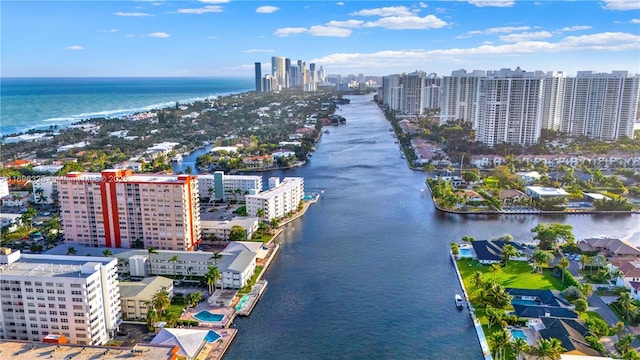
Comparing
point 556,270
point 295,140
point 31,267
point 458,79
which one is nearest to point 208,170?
point 295,140

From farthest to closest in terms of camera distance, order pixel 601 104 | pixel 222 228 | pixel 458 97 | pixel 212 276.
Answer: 1. pixel 458 97
2. pixel 601 104
3. pixel 222 228
4. pixel 212 276

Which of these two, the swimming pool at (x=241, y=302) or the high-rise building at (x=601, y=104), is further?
the high-rise building at (x=601, y=104)

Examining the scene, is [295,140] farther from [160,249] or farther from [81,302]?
[81,302]

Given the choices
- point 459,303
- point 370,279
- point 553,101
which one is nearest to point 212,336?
point 370,279

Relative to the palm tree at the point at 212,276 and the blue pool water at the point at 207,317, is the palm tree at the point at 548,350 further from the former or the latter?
the palm tree at the point at 212,276

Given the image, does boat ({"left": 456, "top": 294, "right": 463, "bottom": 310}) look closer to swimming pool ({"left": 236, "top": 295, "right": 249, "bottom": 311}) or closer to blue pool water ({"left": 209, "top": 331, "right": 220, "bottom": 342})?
swimming pool ({"left": 236, "top": 295, "right": 249, "bottom": 311})

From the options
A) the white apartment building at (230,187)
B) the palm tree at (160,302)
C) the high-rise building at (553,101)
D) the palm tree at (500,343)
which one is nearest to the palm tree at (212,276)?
the palm tree at (160,302)

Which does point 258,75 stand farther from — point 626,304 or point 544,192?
point 626,304

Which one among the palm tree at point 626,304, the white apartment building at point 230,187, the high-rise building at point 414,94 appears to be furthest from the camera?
the high-rise building at point 414,94
